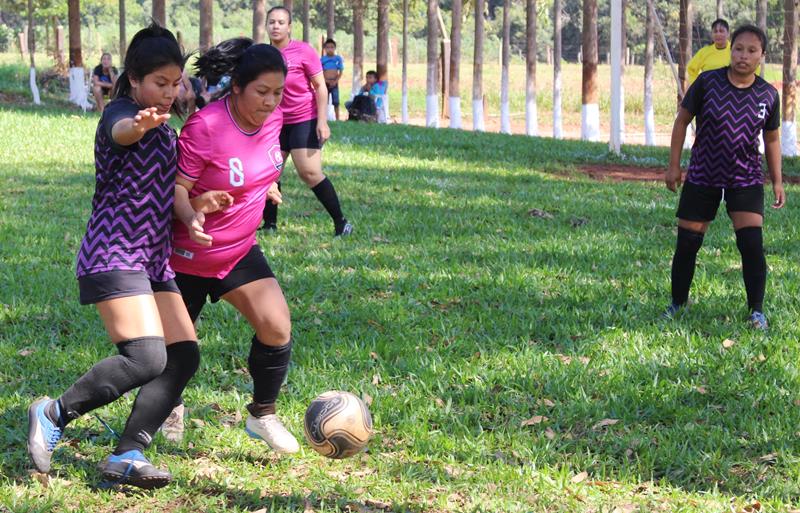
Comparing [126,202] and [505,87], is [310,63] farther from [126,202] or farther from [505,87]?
[505,87]

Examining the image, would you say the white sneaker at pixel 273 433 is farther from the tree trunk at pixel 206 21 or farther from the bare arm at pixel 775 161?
the tree trunk at pixel 206 21

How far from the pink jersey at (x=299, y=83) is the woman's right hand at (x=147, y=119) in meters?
5.40

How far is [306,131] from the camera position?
9.42m

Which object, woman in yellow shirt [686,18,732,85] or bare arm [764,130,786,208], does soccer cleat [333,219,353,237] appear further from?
woman in yellow shirt [686,18,732,85]

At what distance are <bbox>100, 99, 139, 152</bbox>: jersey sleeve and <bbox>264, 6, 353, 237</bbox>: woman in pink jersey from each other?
5017 millimetres

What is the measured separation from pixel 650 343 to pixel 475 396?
1.42 m

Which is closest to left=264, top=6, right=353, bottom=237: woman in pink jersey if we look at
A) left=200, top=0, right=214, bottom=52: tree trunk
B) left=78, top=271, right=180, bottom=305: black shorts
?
left=78, top=271, right=180, bottom=305: black shorts

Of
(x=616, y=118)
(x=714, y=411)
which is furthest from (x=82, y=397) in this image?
(x=616, y=118)

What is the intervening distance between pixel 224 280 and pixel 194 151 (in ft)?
1.87

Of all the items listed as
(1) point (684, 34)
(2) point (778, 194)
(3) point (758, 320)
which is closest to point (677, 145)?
(2) point (778, 194)

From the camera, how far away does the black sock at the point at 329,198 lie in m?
9.71

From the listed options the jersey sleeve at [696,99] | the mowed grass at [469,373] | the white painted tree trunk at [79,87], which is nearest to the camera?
the mowed grass at [469,373]

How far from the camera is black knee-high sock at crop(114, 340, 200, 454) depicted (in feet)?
14.1

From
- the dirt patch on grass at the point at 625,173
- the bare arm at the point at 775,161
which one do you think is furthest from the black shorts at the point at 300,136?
the dirt patch on grass at the point at 625,173
